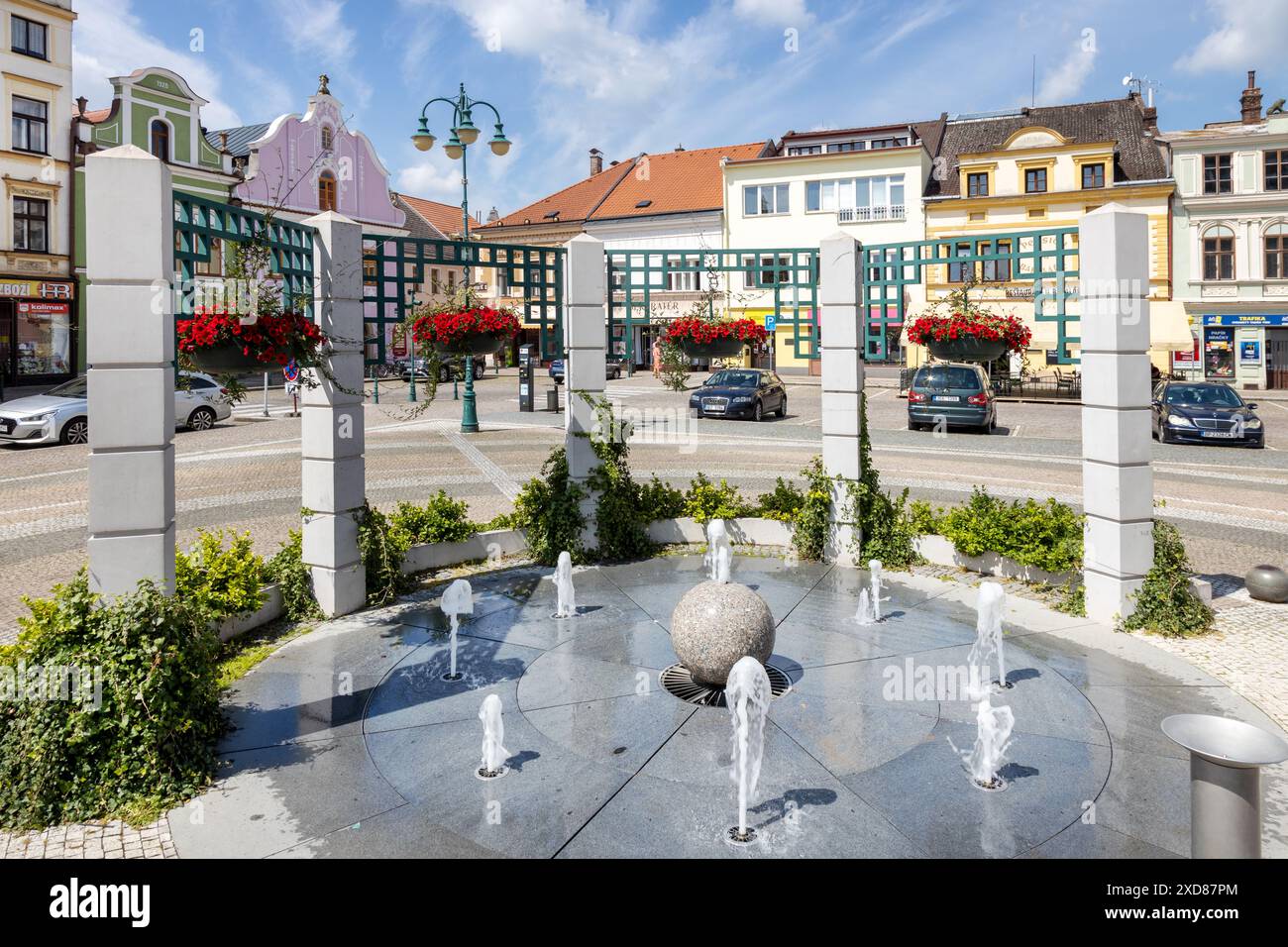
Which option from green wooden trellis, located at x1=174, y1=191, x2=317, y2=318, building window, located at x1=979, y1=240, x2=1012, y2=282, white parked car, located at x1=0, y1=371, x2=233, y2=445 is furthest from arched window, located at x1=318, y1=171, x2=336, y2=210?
green wooden trellis, located at x1=174, y1=191, x2=317, y2=318

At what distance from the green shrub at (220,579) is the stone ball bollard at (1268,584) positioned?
921cm

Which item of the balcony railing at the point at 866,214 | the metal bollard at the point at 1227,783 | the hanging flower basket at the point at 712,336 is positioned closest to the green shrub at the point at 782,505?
the hanging flower basket at the point at 712,336

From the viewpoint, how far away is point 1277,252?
130 feet

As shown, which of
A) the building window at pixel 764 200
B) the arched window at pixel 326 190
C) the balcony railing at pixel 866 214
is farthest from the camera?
the arched window at pixel 326 190

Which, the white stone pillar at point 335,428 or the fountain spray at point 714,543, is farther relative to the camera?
the fountain spray at point 714,543

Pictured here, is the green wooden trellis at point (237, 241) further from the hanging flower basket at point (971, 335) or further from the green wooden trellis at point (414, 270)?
the hanging flower basket at point (971, 335)

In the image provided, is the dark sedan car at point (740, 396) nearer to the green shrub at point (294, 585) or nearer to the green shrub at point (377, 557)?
the green shrub at point (377, 557)

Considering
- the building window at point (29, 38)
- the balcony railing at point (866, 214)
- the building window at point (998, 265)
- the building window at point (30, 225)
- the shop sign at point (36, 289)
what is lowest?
the building window at point (998, 265)

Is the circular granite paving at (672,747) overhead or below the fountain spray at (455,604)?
below

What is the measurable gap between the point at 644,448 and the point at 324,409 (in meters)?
12.6

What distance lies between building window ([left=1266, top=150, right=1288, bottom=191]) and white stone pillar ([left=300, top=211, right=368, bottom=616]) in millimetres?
46226

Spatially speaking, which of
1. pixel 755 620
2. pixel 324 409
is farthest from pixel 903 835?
pixel 324 409

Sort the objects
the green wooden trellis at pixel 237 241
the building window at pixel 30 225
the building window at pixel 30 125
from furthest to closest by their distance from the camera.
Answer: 1. the building window at pixel 30 225
2. the building window at pixel 30 125
3. the green wooden trellis at pixel 237 241

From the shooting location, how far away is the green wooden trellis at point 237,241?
5.99m
